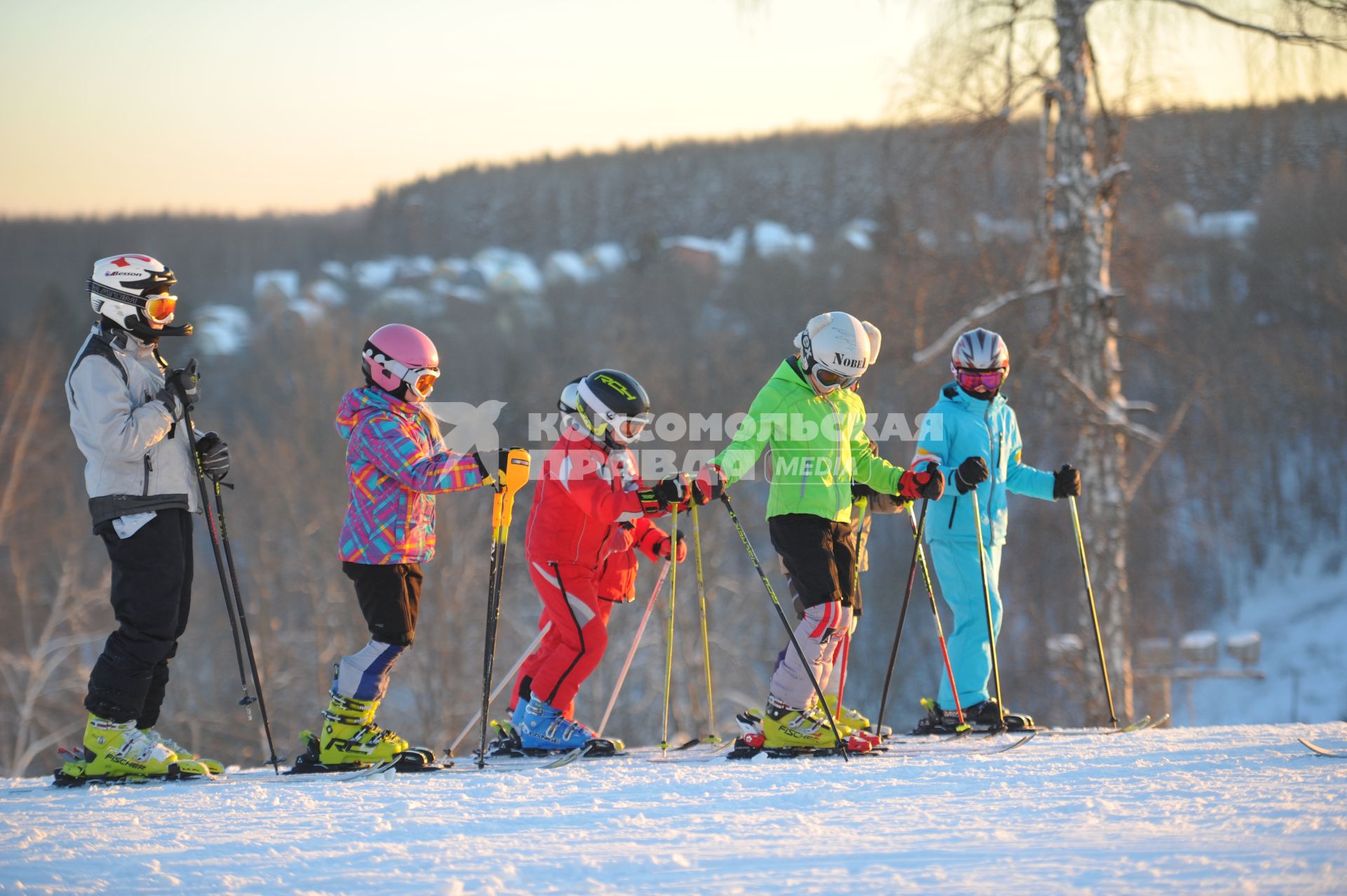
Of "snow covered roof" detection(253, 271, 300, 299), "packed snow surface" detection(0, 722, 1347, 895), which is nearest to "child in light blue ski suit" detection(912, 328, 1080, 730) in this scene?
"packed snow surface" detection(0, 722, 1347, 895)

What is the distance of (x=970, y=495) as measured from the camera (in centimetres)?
595

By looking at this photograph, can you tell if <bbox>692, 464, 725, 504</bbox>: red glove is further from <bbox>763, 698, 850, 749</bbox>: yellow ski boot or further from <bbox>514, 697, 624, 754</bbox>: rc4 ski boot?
<bbox>514, 697, 624, 754</bbox>: rc4 ski boot

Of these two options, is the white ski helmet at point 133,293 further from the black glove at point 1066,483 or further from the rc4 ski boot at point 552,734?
the black glove at point 1066,483

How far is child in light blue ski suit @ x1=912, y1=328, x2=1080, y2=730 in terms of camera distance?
5832mm

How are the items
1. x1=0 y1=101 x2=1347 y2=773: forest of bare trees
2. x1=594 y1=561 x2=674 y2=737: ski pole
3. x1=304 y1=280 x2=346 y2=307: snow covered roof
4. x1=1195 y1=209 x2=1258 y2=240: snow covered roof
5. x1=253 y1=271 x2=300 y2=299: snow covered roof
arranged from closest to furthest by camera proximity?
x1=594 y1=561 x2=674 y2=737: ski pole < x1=0 y1=101 x2=1347 y2=773: forest of bare trees < x1=1195 y1=209 x2=1258 y2=240: snow covered roof < x1=304 y1=280 x2=346 y2=307: snow covered roof < x1=253 y1=271 x2=300 y2=299: snow covered roof

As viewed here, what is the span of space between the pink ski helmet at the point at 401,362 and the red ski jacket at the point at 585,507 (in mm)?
756

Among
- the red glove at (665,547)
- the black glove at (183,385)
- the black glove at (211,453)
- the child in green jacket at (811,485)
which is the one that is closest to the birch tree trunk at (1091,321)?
the child in green jacket at (811,485)

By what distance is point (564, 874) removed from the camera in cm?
306

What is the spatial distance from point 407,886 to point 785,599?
25072mm

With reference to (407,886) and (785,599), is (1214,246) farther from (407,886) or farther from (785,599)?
(407,886)

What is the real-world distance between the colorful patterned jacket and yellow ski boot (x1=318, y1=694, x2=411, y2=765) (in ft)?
2.03

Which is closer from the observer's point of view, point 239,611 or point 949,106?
point 239,611

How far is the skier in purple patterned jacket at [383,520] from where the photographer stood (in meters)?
4.75

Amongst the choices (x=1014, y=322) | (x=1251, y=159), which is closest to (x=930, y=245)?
(x=1014, y=322)
